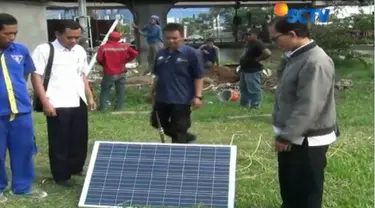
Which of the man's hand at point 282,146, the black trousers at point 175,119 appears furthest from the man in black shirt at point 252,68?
the man's hand at point 282,146

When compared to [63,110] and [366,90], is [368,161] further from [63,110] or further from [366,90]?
[366,90]

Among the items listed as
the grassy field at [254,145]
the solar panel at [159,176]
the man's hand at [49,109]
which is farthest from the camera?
the man's hand at [49,109]

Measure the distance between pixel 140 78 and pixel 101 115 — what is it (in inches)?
223

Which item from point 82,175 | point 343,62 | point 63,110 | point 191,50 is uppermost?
point 191,50

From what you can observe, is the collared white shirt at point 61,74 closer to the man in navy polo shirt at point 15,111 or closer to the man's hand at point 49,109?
the man's hand at point 49,109

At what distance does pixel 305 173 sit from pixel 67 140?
278cm

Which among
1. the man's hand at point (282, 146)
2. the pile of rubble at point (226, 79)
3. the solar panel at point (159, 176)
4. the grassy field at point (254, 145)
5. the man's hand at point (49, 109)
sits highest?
the man's hand at point (282, 146)

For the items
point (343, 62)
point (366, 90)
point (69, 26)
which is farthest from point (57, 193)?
point (343, 62)

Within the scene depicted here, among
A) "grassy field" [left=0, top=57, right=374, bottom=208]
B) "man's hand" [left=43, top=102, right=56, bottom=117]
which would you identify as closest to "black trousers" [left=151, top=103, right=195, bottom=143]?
"grassy field" [left=0, top=57, right=374, bottom=208]

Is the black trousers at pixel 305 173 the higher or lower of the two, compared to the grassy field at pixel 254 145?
higher

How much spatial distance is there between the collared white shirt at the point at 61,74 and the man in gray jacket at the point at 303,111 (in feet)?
7.84

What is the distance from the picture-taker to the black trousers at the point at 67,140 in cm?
607

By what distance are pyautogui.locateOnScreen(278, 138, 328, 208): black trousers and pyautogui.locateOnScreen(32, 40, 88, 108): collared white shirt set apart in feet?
7.94

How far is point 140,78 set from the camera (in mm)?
16906
